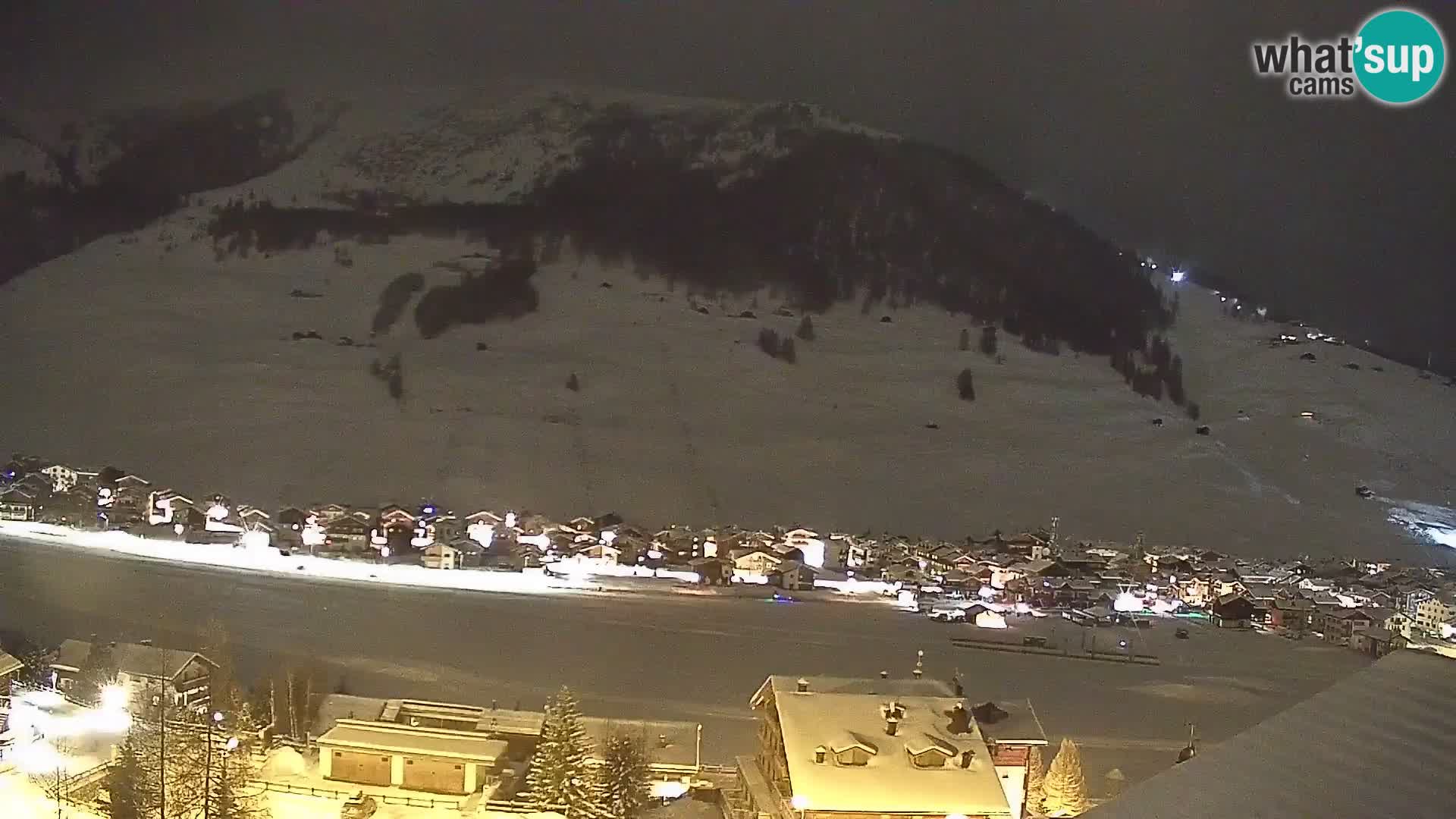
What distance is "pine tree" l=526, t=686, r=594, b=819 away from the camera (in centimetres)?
562

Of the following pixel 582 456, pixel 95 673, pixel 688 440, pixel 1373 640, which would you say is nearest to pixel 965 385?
pixel 688 440

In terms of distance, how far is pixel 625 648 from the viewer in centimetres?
994

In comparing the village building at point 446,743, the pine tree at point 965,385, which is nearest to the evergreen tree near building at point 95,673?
the village building at point 446,743

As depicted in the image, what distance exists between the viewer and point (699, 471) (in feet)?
73.2

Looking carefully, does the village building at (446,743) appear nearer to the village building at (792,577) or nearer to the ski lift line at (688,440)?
the village building at (792,577)

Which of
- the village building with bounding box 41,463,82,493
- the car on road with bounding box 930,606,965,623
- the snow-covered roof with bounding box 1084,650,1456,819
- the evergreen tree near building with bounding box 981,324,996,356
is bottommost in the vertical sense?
the car on road with bounding box 930,606,965,623

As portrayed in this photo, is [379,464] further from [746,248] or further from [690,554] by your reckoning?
[746,248]

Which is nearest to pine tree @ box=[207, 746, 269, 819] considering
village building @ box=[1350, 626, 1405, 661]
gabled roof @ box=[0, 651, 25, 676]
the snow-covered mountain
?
gabled roof @ box=[0, 651, 25, 676]

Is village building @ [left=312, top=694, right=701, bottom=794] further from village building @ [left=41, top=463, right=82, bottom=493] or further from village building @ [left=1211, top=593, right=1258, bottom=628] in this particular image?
village building @ [left=41, top=463, right=82, bottom=493]

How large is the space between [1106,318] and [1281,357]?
616 centimetres

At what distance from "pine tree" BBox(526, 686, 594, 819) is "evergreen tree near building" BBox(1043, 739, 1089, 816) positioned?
271cm

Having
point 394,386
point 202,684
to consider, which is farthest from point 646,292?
point 202,684

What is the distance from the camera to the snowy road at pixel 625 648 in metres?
8.43

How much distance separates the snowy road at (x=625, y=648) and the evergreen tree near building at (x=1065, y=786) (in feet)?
3.59
